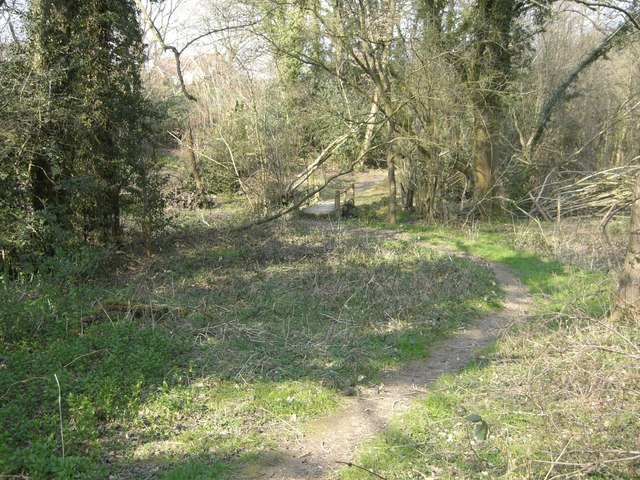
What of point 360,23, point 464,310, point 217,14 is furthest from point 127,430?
point 217,14

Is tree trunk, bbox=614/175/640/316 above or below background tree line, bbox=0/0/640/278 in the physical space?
below

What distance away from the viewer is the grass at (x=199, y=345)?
14.6ft

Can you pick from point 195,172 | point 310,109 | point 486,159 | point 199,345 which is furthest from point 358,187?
point 199,345

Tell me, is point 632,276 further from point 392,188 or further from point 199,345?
point 392,188

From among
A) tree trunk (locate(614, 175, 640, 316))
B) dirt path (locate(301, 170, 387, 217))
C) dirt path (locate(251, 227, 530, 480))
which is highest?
dirt path (locate(301, 170, 387, 217))

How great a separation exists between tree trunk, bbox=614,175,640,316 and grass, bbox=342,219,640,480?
331 millimetres

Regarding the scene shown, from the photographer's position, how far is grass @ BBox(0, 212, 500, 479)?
175 inches

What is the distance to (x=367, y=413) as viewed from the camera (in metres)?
5.18

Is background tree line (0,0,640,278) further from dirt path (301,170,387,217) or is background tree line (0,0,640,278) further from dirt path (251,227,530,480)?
dirt path (251,227,530,480)

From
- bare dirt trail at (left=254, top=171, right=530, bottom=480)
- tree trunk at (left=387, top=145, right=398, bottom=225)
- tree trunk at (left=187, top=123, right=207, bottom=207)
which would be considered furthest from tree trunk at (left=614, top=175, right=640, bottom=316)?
tree trunk at (left=187, top=123, right=207, bottom=207)

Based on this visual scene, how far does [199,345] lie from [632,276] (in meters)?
5.07

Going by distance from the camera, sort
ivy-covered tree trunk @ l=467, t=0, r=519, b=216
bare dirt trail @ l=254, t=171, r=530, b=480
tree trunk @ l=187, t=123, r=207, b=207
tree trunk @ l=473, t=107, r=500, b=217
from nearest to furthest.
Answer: bare dirt trail @ l=254, t=171, r=530, b=480 → ivy-covered tree trunk @ l=467, t=0, r=519, b=216 → tree trunk @ l=473, t=107, r=500, b=217 → tree trunk @ l=187, t=123, r=207, b=207

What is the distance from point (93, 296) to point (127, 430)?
12.1ft

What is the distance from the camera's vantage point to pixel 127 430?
4.74 meters
